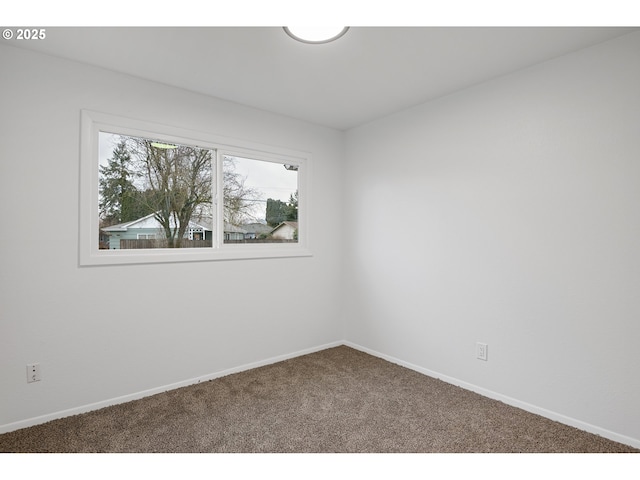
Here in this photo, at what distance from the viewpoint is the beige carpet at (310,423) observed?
2025 millimetres

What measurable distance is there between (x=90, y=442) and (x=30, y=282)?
107cm

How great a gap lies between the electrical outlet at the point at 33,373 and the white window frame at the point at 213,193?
698 millimetres

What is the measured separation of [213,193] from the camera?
3.17m

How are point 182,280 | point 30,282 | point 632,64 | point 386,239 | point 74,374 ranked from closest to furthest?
point 632,64 → point 30,282 → point 74,374 → point 182,280 → point 386,239

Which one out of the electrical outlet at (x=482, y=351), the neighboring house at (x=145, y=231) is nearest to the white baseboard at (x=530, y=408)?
the electrical outlet at (x=482, y=351)

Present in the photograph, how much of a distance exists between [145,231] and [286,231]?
4.54ft

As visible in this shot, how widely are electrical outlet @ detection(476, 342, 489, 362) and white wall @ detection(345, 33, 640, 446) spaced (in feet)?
0.13

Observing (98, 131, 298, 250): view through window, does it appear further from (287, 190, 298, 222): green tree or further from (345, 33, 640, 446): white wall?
(345, 33, 640, 446): white wall

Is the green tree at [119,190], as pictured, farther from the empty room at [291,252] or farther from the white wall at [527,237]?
the white wall at [527,237]
